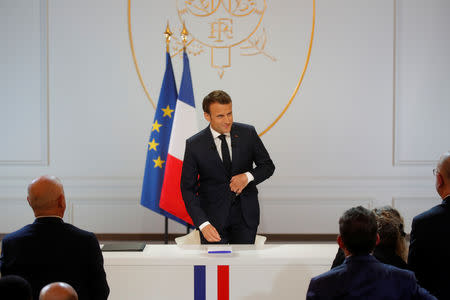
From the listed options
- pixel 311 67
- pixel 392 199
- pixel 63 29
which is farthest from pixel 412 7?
pixel 63 29

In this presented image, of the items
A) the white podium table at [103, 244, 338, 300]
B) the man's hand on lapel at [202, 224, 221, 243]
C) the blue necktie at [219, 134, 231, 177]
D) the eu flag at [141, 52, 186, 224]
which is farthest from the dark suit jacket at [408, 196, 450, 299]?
the eu flag at [141, 52, 186, 224]

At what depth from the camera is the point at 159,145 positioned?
4.28 m

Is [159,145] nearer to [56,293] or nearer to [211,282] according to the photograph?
[211,282]

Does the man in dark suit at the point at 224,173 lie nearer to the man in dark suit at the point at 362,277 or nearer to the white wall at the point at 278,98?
the man in dark suit at the point at 362,277

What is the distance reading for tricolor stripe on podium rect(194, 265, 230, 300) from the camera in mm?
2369

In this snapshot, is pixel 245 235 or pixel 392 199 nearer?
pixel 245 235

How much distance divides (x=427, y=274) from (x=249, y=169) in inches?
59.9

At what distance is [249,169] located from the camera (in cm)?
328

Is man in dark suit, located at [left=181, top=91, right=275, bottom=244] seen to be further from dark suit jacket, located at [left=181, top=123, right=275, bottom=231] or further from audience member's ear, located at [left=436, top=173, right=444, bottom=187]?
audience member's ear, located at [left=436, top=173, right=444, bottom=187]

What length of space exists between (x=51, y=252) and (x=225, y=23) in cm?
408

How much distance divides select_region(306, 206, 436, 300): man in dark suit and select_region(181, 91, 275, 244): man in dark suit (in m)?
1.51

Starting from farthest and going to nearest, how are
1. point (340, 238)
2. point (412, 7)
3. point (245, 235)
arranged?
point (412, 7) < point (245, 235) < point (340, 238)

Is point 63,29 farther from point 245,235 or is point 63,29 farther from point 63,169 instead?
point 245,235

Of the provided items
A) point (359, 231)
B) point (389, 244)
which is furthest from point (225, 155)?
point (359, 231)
